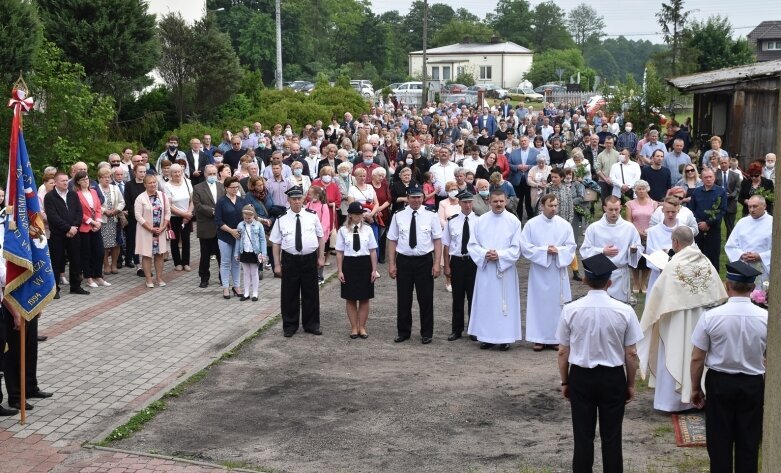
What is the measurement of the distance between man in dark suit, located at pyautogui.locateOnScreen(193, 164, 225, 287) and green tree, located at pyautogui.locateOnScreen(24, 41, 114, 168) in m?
3.80

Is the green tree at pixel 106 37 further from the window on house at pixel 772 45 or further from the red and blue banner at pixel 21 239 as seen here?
the window on house at pixel 772 45

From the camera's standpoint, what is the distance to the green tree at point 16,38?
18859 millimetres

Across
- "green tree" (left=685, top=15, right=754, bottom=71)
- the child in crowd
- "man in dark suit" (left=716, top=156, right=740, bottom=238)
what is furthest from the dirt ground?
"green tree" (left=685, top=15, right=754, bottom=71)

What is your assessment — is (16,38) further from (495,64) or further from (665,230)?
(495,64)

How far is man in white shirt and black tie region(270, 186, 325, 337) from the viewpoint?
13969 millimetres

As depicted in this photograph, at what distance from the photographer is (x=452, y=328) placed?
14.3m

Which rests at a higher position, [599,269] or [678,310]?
[599,269]

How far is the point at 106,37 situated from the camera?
80.3 feet

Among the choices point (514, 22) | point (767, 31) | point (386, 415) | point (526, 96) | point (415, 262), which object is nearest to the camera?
point (386, 415)

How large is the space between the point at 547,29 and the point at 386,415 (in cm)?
13085

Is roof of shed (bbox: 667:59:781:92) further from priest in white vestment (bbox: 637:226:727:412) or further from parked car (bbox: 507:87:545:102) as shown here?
parked car (bbox: 507:87:545:102)

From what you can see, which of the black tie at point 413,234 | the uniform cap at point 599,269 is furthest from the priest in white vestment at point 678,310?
the black tie at point 413,234

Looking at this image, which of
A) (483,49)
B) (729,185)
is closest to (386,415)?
(729,185)

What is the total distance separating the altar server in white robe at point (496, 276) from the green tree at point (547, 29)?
12530 centimetres
